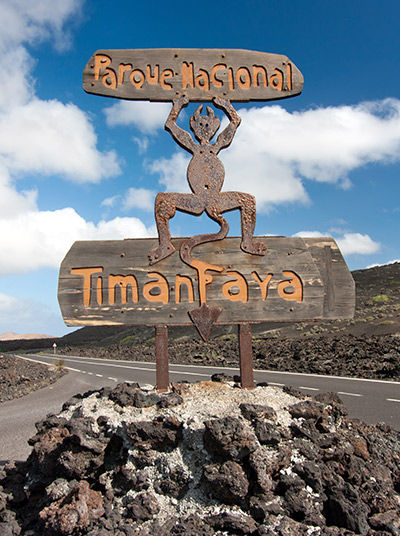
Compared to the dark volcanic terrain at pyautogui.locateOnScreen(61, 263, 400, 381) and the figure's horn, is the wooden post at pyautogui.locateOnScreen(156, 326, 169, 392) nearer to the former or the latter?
the figure's horn

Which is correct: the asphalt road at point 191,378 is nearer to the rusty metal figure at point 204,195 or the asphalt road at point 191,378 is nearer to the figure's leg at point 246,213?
the rusty metal figure at point 204,195

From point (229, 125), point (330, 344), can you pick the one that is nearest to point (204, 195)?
point (229, 125)

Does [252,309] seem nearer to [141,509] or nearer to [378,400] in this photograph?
[141,509]

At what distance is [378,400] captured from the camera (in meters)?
9.22

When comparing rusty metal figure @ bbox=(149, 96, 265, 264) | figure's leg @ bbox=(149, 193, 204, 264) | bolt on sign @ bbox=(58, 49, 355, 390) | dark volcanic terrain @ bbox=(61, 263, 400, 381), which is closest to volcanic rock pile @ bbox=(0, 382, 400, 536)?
bolt on sign @ bbox=(58, 49, 355, 390)

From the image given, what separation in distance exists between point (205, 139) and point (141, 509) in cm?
339

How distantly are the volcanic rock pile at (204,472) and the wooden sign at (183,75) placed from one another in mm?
3183

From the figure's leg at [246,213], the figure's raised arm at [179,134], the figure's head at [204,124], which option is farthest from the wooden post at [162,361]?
the figure's head at [204,124]

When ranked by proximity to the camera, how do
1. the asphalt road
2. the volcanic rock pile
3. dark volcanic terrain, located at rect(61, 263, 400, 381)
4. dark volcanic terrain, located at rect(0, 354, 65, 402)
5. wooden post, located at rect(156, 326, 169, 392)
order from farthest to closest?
dark volcanic terrain, located at rect(61, 263, 400, 381) → dark volcanic terrain, located at rect(0, 354, 65, 402) → the asphalt road → wooden post, located at rect(156, 326, 169, 392) → the volcanic rock pile

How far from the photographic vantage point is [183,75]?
14.5ft

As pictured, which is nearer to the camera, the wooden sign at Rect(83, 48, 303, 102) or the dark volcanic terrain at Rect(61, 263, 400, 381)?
the wooden sign at Rect(83, 48, 303, 102)

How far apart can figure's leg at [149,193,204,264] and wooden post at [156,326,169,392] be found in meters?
0.71

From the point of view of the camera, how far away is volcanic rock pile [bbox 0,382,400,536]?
8.34 ft

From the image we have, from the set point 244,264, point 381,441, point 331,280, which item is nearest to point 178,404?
point 244,264
